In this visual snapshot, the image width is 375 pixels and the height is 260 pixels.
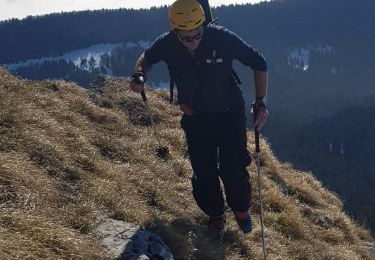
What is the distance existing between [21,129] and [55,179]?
1573 mm

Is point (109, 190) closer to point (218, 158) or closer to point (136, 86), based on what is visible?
point (136, 86)

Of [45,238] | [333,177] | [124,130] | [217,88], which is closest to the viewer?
[45,238]

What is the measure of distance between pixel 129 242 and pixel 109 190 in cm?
181

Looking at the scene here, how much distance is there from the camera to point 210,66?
27.2ft

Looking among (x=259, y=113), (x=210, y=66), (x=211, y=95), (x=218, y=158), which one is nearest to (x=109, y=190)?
(x=218, y=158)

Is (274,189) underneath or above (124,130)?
underneath

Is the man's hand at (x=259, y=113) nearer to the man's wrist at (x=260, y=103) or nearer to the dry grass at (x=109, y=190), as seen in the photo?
the man's wrist at (x=260, y=103)

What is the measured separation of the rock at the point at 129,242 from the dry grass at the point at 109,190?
188mm

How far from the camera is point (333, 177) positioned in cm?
16425

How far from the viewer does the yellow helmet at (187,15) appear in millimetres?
7941

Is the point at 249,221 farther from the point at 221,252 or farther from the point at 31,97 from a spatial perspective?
the point at 31,97

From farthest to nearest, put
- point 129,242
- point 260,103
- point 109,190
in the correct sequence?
point 109,190 → point 260,103 → point 129,242

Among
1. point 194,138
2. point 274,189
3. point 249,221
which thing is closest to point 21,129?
point 194,138

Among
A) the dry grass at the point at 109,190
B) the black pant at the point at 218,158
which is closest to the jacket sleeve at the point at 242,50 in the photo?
the black pant at the point at 218,158
